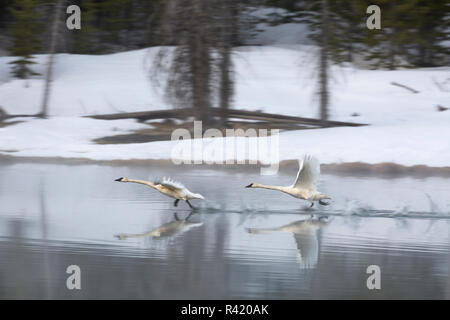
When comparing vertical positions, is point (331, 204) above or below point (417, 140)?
below

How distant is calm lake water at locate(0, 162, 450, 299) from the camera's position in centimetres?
748

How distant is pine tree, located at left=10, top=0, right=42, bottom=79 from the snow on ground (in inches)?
25.1

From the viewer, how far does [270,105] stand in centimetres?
2800

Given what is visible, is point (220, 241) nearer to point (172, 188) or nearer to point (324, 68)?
point (172, 188)

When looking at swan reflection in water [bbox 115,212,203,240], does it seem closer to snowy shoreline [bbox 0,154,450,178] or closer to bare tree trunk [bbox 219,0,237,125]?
snowy shoreline [bbox 0,154,450,178]

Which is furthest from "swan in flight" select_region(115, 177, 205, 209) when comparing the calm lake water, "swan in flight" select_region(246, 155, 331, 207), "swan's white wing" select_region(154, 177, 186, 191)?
"swan in flight" select_region(246, 155, 331, 207)

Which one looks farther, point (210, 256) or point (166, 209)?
point (166, 209)

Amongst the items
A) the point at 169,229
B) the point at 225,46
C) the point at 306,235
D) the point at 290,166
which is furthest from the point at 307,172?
the point at 225,46

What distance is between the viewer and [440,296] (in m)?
7.29

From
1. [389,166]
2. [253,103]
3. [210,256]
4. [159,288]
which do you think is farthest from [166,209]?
[253,103]
